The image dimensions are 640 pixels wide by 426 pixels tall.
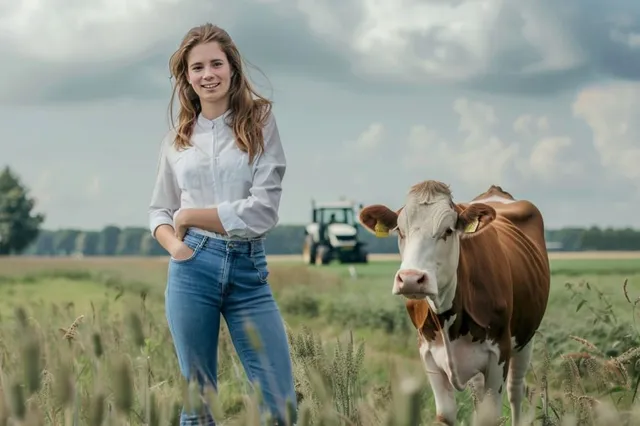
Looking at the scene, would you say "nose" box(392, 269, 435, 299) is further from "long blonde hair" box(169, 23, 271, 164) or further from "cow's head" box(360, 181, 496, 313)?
"long blonde hair" box(169, 23, 271, 164)

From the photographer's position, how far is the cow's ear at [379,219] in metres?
4.42

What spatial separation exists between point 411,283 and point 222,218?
0.95m

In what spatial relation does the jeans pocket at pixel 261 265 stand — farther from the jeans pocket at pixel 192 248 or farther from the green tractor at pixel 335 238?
the green tractor at pixel 335 238

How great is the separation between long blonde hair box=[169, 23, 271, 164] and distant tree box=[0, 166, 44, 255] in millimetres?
52658

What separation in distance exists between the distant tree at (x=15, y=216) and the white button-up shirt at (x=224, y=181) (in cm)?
5268

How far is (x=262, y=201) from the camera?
3.58 m

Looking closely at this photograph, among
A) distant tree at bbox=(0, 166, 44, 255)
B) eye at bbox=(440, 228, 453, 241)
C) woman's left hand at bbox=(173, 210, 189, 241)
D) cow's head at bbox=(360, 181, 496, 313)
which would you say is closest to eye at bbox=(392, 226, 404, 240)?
cow's head at bbox=(360, 181, 496, 313)

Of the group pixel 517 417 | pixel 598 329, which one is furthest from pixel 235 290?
pixel 598 329

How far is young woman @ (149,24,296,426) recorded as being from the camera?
360 centimetres

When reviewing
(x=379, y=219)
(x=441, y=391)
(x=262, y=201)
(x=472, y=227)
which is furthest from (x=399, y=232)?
(x=262, y=201)

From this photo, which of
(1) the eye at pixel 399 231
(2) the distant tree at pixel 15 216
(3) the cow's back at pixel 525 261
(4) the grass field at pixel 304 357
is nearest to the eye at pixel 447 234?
(1) the eye at pixel 399 231

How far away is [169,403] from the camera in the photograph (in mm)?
2119

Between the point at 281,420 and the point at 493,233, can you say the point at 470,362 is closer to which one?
the point at 493,233

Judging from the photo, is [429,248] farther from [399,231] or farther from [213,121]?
[213,121]
